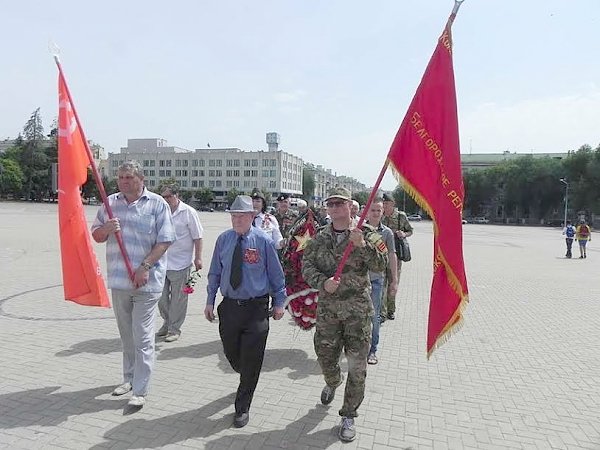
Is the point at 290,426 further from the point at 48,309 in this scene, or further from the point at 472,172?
the point at 472,172

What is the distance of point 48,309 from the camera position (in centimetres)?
750

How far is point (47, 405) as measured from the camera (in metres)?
4.02

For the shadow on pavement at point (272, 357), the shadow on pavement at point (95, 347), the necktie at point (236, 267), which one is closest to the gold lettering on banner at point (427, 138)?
the necktie at point (236, 267)

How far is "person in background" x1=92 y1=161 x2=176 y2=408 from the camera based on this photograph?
4.02 metres

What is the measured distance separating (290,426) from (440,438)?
118 centimetres

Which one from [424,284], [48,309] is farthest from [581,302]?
[48,309]

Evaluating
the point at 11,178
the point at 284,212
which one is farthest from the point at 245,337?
the point at 11,178

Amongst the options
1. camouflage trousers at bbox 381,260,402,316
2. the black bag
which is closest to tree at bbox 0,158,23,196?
camouflage trousers at bbox 381,260,402,316

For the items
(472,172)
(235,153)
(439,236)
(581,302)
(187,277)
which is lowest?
(581,302)

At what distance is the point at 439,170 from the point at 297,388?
2.44 meters

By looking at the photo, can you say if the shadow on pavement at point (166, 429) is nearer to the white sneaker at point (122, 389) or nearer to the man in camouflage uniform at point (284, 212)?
the white sneaker at point (122, 389)

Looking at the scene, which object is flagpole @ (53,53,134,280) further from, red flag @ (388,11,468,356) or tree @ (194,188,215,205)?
tree @ (194,188,215,205)

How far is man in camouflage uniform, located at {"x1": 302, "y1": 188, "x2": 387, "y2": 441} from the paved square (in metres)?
0.48

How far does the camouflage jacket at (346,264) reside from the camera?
371cm
